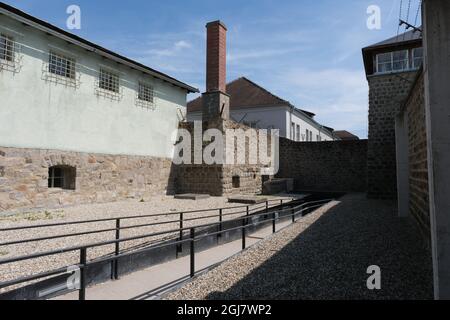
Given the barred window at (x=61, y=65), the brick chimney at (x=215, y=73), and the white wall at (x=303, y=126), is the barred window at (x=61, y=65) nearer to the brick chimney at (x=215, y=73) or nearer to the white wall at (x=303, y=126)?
the brick chimney at (x=215, y=73)

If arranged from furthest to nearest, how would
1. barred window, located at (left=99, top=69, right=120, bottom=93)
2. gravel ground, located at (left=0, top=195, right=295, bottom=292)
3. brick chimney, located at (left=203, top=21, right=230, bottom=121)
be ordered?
brick chimney, located at (left=203, top=21, right=230, bottom=121)
barred window, located at (left=99, top=69, right=120, bottom=93)
gravel ground, located at (left=0, top=195, right=295, bottom=292)

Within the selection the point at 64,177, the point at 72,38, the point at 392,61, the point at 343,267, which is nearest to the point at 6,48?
the point at 72,38

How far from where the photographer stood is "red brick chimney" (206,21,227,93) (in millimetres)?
15375

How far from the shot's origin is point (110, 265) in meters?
4.20

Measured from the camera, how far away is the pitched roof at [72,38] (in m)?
8.68

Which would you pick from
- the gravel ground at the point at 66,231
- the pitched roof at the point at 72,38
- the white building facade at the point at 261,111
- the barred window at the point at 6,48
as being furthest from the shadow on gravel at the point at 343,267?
the white building facade at the point at 261,111

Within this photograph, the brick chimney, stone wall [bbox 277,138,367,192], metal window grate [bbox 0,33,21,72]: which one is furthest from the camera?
stone wall [bbox 277,138,367,192]

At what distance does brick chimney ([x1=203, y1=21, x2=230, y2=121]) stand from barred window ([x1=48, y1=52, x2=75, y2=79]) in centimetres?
629

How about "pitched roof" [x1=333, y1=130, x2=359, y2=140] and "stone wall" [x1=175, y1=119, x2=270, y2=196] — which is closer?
"stone wall" [x1=175, y1=119, x2=270, y2=196]

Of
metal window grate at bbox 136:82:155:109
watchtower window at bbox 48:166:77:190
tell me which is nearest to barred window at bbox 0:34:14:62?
watchtower window at bbox 48:166:77:190

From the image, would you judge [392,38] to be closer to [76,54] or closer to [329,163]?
[329,163]

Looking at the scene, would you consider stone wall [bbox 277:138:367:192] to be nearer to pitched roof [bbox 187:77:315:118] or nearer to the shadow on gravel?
pitched roof [bbox 187:77:315:118]

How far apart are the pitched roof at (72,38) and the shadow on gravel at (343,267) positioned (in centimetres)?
929

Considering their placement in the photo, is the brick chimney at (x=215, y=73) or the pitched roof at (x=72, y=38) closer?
the pitched roof at (x=72, y=38)
